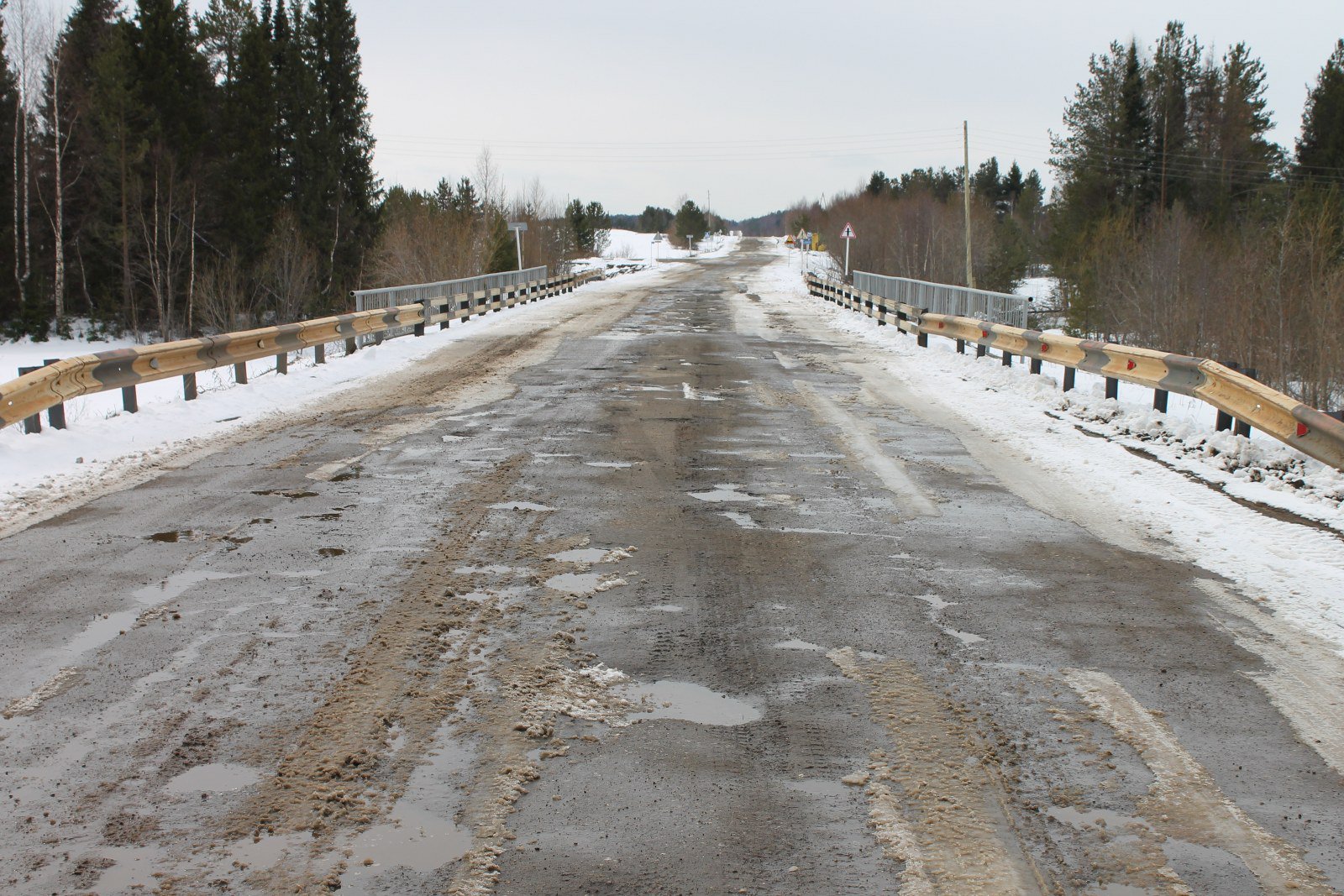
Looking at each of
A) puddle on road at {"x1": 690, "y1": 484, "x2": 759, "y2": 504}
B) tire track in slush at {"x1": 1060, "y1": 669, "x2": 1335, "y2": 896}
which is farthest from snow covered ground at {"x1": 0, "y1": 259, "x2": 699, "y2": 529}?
tire track in slush at {"x1": 1060, "y1": 669, "x2": 1335, "y2": 896}

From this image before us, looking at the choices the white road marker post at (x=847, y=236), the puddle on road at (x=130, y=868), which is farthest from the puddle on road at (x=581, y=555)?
the white road marker post at (x=847, y=236)

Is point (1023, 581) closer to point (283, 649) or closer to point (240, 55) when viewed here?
point (283, 649)

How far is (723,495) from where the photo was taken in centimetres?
774

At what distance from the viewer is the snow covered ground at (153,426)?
27.1 feet

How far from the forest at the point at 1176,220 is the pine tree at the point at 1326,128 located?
0.10 m

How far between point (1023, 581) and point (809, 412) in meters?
6.11

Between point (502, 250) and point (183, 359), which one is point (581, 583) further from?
point (502, 250)

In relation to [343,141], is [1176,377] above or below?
below

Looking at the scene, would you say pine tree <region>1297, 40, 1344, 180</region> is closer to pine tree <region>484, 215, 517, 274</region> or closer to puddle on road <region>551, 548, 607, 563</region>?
pine tree <region>484, 215, 517, 274</region>

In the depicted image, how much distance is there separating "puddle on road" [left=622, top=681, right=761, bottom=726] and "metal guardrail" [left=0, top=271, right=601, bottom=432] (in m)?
7.14

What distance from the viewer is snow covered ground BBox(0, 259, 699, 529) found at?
8258 millimetres

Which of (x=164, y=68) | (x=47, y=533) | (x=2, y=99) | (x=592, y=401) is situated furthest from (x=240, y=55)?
(x=47, y=533)

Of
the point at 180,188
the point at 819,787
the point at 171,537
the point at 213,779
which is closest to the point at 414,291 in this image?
the point at 171,537

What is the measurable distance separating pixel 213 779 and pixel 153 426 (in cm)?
807
